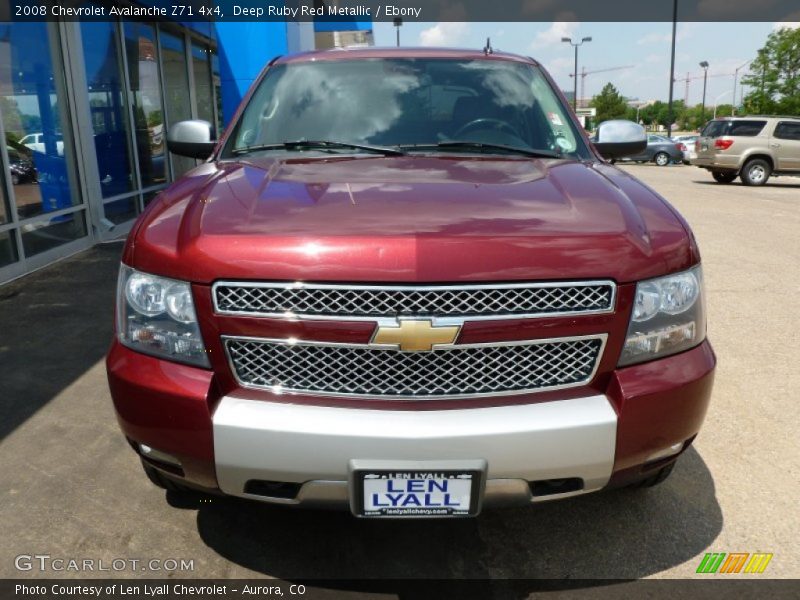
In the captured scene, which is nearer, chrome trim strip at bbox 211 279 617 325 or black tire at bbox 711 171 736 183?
chrome trim strip at bbox 211 279 617 325

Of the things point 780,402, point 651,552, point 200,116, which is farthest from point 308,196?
point 200,116

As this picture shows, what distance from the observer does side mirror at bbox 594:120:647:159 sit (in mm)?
3688

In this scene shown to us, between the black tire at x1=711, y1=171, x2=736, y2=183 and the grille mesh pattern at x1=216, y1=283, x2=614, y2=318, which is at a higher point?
the grille mesh pattern at x1=216, y1=283, x2=614, y2=318

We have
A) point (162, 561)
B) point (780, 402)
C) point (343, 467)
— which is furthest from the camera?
point (780, 402)

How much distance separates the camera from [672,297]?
2094mm

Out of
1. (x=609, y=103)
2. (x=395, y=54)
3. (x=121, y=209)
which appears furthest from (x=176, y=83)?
(x=609, y=103)

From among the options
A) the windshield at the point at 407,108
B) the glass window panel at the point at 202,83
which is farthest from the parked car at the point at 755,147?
the windshield at the point at 407,108

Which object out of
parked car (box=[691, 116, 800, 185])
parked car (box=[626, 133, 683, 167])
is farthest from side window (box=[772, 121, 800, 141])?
parked car (box=[626, 133, 683, 167])

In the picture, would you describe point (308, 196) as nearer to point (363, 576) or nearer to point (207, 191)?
point (207, 191)

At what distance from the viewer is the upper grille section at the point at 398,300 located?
1.88m

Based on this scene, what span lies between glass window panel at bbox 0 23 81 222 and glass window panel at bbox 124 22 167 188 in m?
2.15

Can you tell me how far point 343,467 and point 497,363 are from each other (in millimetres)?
523

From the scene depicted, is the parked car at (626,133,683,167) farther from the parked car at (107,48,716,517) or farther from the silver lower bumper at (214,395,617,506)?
the silver lower bumper at (214,395,617,506)

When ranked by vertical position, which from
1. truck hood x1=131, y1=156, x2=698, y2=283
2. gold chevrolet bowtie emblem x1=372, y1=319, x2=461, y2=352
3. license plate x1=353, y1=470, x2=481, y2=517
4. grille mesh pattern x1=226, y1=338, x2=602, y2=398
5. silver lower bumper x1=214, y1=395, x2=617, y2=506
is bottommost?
license plate x1=353, y1=470, x2=481, y2=517
